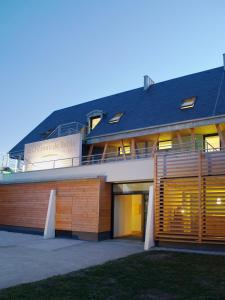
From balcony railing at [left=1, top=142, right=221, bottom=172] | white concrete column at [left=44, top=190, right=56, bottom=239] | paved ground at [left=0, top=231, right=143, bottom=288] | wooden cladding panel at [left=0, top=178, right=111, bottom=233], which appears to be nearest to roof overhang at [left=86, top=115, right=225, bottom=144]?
balcony railing at [left=1, top=142, right=221, bottom=172]

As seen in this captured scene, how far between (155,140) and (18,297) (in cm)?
1410

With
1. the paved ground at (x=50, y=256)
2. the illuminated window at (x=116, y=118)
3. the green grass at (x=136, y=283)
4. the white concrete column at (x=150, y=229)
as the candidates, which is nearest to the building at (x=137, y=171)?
the illuminated window at (x=116, y=118)

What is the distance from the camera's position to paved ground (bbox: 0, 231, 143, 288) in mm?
7812

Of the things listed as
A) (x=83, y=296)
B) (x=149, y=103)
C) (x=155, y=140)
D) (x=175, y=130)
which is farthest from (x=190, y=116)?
(x=83, y=296)

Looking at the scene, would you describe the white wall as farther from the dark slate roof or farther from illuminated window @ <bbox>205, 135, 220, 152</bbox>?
illuminated window @ <bbox>205, 135, 220, 152</bbox>

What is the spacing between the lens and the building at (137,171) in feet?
40.2

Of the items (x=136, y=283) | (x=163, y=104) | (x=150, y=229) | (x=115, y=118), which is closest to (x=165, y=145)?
(x=163, y=104)

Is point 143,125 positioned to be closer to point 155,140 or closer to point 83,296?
point 155,140

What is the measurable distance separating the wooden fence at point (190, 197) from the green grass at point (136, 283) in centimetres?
245

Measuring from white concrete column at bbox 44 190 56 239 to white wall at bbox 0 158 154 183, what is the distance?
1.50 m

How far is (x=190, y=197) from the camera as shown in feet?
40.4

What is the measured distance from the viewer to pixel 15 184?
19.3 metres

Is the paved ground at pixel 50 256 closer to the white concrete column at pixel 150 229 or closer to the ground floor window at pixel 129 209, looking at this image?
the white concrete column at pixel 150 229

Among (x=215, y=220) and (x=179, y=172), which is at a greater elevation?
(x=179, y=172)
